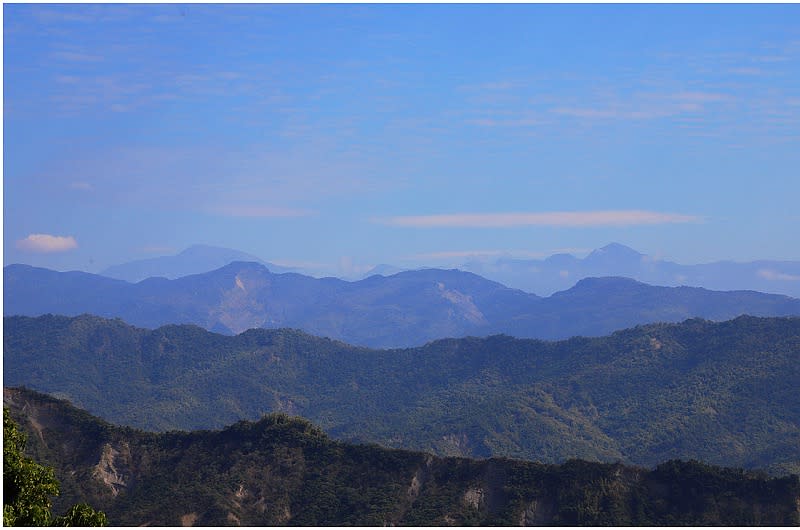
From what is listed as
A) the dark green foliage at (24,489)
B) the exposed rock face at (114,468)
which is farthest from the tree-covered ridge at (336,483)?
the dark green foliage at (24,489)

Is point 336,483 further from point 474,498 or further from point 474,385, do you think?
point 474,385

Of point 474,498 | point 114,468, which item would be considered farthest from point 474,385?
point 474,498

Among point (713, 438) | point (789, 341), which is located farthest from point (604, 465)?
point (789, 341)

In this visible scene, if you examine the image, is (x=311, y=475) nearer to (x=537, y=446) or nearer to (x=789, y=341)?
(x=537, y=446)

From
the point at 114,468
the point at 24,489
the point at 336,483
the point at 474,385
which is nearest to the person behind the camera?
the point at 24,489

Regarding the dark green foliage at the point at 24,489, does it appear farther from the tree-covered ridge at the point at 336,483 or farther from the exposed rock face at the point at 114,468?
the exposed rock face at the point at 114,468

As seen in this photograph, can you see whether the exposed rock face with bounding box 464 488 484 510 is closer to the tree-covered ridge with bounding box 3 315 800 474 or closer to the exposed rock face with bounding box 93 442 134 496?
the exposed rock face with bounding box 93 442 134 496
